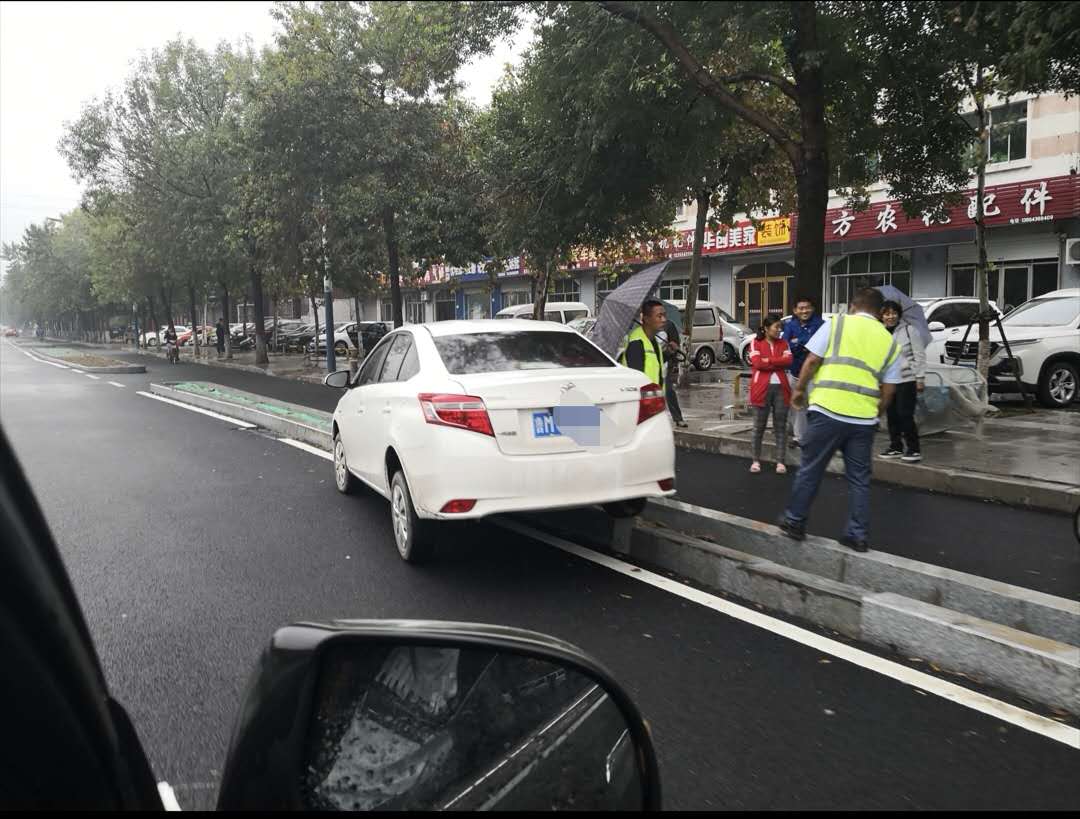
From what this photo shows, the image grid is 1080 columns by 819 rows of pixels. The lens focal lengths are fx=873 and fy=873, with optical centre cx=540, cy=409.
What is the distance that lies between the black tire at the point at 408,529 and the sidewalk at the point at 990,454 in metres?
5.35

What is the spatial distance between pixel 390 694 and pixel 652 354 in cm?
740

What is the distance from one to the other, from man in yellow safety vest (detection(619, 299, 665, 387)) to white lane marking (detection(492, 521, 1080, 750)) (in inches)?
109

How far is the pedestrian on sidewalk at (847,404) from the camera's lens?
219 inches

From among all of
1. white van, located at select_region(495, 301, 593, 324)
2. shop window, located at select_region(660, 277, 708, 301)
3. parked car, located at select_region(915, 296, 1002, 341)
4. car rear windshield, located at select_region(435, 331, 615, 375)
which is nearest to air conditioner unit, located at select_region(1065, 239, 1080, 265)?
parked car, located at select_region(915, 296, 1002, 341)

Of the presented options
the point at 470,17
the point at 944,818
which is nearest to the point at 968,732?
the point at 944,818

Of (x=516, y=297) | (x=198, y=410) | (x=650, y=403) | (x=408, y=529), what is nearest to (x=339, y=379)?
(x=408, y=529)

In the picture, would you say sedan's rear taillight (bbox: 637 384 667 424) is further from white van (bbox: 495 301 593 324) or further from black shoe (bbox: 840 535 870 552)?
white van (bbox: 495 301 593 324)

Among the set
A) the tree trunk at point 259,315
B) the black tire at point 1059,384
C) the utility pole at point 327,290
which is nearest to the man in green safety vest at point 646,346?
the black tire at point 1059,384

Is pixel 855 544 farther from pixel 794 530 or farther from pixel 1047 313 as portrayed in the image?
pixel 1047 313

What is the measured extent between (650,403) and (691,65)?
7.99 feet

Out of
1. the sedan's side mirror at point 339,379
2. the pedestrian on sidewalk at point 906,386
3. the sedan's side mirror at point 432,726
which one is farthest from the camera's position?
the pedestrian on sidewalk at point 906,386

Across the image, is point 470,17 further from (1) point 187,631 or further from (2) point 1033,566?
(2) point 1033,566

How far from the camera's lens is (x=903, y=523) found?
717 centimetres

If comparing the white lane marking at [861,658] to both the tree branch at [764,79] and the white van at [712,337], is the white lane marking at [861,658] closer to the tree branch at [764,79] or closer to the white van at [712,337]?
the tree branch at [764,79]
